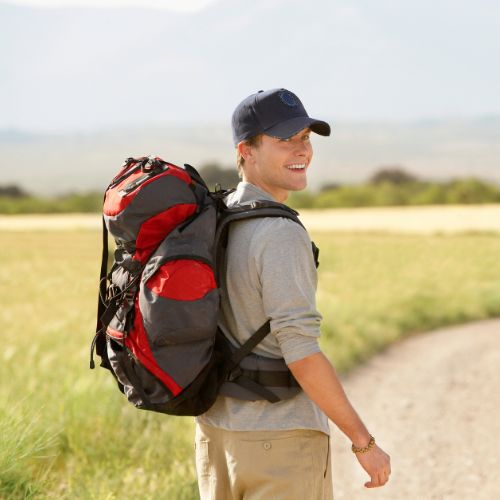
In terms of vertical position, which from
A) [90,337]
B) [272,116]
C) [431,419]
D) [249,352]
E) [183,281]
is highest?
[272,116]

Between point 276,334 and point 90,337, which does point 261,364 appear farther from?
point 90,337

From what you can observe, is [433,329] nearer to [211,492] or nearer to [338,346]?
[338,346]

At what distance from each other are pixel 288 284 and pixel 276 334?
18 cm

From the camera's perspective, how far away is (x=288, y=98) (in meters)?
3.11

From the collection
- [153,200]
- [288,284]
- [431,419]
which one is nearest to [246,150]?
[153,200]

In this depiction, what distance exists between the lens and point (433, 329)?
45.0 feet

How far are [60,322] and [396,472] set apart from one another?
17.8 ft

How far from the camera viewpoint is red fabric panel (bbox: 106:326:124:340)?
2.99 metres

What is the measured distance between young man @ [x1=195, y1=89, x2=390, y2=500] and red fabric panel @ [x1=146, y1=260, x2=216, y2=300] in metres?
0.16

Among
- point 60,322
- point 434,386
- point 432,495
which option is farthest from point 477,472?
point 60,322

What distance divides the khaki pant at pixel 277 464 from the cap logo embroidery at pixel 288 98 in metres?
1.09

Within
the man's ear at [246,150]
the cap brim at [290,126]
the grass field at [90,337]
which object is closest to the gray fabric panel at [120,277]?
the man's ear at [246,150]

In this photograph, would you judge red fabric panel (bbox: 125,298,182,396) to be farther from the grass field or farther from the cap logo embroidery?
the grass field

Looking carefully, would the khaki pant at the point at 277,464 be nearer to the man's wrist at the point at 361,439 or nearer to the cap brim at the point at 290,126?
the man's wrist at the point at 361,439
